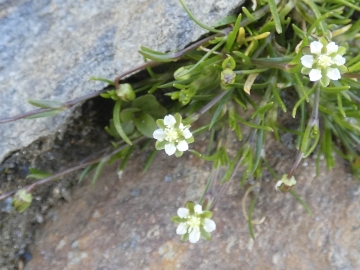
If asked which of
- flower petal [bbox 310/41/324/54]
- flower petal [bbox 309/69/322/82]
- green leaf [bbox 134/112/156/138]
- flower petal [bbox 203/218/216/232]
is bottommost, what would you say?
flower petal [bbox 203/218/216/232]

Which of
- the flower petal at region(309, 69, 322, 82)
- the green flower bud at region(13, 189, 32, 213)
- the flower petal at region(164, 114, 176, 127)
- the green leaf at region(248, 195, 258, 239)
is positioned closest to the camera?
the flower petal at region(309, 69, 322, 82)

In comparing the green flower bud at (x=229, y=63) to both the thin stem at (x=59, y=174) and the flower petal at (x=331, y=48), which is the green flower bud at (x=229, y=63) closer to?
the flower petal at (x=331, y=48)

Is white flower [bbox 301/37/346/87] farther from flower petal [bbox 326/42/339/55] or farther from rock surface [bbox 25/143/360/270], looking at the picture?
rock surface [bbox 25/143/360/270]

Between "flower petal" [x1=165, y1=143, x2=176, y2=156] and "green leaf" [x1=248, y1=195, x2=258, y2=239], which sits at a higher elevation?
"flower petal" [x1=165, y1=143, x2=176, y2=156]

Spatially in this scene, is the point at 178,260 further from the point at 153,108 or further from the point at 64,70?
the point at 64,70

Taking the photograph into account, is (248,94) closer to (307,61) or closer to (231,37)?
(231,37)

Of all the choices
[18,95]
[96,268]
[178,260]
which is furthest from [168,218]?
[18,95]

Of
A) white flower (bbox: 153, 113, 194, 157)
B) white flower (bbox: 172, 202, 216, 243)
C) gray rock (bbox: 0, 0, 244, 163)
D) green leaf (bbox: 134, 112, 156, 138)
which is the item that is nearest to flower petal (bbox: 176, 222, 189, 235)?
white flower (bbox: 172, 202, 216, 243)

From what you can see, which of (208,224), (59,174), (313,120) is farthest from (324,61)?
(59,174)
